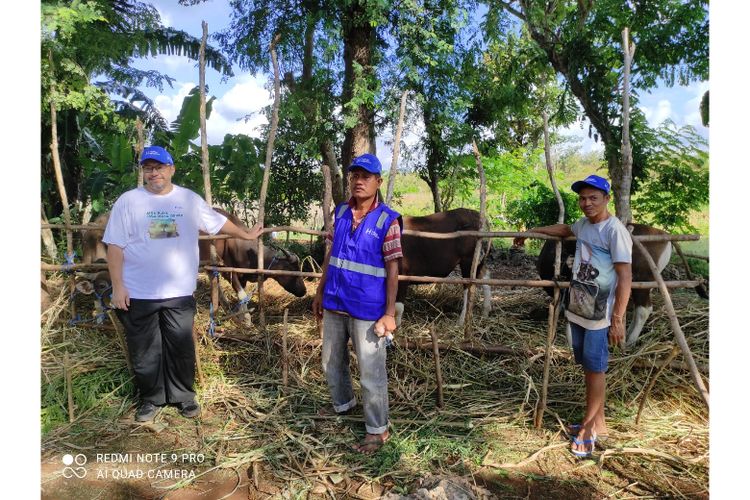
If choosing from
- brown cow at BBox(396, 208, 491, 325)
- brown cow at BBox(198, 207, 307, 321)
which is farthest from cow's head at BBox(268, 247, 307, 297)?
brown cow at BBox(396, 208, 491, 325)

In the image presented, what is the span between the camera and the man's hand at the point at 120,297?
3.56 m

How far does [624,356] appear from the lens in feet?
14.4

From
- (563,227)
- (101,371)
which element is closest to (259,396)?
(101,371)

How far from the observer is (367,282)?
10.6ft

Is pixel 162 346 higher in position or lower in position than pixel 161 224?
lower

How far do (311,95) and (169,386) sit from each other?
7152 millimetres

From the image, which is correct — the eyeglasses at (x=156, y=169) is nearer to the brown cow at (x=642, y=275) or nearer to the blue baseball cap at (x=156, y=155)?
the blue baseball cap at (x=156, y=155)

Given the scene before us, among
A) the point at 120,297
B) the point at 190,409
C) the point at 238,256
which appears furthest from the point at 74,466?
the point at 238,256

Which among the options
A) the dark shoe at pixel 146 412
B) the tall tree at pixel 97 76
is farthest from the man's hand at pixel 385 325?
the tall tree at pixel 97 76

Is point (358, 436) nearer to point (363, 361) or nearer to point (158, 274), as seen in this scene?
point (363, 361)

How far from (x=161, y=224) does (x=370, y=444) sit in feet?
6.92

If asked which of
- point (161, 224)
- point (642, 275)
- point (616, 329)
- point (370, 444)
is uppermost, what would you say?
point (161, 224)

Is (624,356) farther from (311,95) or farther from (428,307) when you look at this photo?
(311,95)

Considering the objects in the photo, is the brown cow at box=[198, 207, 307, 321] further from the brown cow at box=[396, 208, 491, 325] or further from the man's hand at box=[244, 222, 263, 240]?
the man's hand at box=[244, 222, 263, 240]
